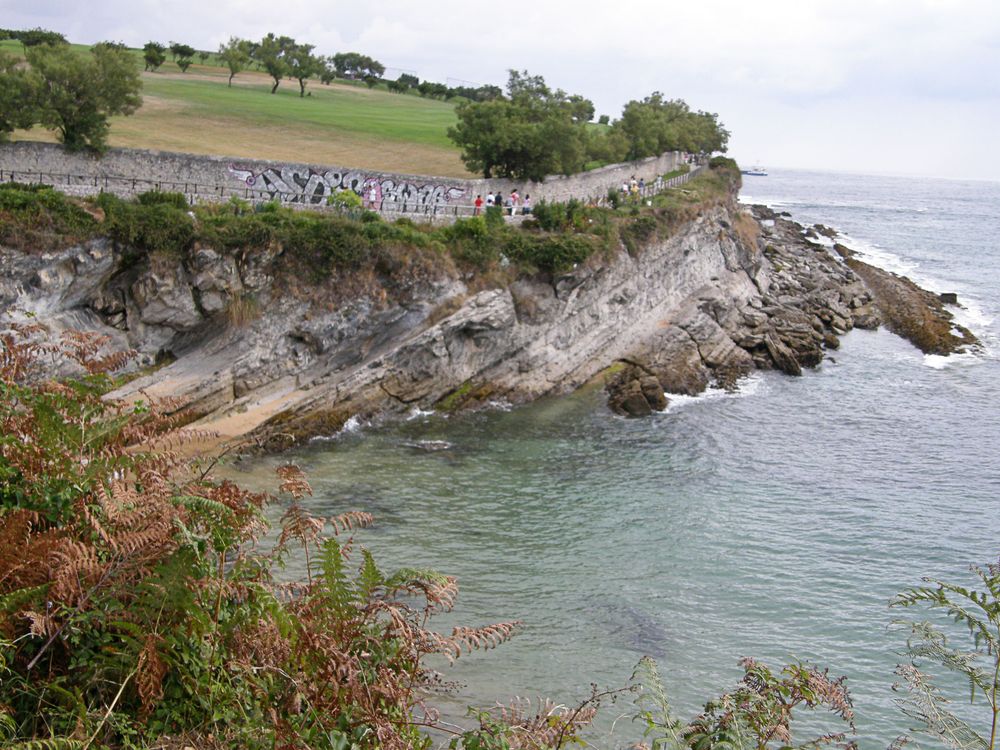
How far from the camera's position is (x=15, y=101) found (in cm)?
3412

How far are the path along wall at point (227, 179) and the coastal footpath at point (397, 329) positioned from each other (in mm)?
4855

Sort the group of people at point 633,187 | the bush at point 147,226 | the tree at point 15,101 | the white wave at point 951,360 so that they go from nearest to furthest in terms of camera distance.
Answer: the bush at point 147,226
the tree at point 15,101
the white wave at point 951,360
the group of people at point 633,187

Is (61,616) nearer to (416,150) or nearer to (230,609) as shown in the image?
(230,609)

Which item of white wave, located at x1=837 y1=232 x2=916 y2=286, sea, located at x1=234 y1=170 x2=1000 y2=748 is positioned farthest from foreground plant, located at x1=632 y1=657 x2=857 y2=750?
white wave, located at x1=837 y1=232 x2=916 y2=286

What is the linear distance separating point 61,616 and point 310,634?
2.43 metres

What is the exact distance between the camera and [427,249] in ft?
123

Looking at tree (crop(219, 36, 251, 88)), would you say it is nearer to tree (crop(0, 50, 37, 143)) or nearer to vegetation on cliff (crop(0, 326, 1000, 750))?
tree (crop(0, 50, 37, 143))

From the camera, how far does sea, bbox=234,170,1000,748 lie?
749 inches

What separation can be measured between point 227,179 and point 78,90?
269 inches

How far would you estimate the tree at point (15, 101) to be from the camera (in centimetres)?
3384

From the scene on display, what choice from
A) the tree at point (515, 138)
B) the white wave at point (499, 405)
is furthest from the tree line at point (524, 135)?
the white wave at point (499, 405)

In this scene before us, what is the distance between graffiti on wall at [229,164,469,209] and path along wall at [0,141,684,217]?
46 mm

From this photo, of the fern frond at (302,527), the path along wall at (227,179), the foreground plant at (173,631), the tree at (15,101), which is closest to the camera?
the foreground plant at (173,631)

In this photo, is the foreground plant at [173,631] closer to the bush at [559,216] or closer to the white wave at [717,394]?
the white wave at [717,394]
